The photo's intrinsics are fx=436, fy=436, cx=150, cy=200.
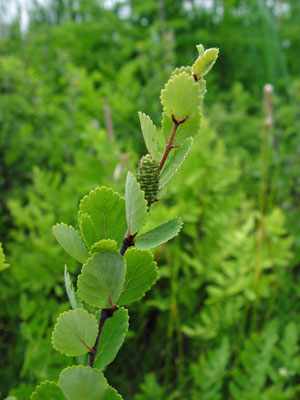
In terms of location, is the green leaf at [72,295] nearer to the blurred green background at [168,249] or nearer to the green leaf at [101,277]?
the green leaf at [101,277]

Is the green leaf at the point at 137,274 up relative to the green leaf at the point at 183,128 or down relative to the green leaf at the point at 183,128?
down

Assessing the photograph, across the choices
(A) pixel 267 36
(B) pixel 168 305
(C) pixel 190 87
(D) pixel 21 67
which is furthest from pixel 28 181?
(C) pixel 190 87

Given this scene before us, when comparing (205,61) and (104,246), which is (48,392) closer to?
(104,246)

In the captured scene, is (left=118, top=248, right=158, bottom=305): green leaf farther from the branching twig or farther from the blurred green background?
the blurred green background

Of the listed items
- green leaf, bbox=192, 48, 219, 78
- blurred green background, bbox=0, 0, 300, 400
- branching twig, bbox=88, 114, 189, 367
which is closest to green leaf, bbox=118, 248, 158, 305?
branching twig, bbox=88, 114, 189, 367

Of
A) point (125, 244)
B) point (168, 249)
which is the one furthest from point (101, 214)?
point (168, 249)

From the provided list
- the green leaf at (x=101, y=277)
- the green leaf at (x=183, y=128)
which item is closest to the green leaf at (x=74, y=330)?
the green leaf at (x=101, y=277)
